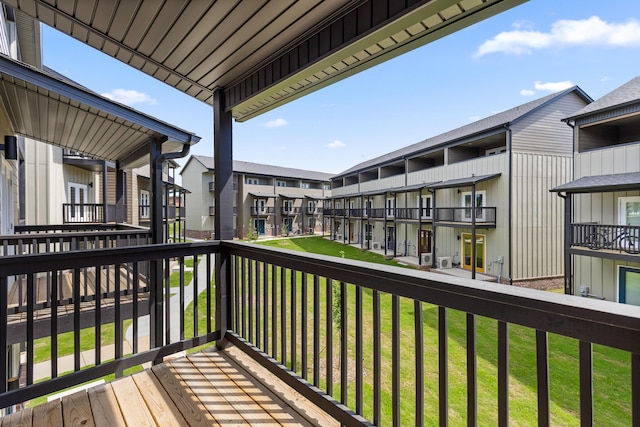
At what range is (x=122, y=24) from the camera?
7.00ft

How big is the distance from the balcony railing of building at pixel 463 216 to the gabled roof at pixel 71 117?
1087 cm

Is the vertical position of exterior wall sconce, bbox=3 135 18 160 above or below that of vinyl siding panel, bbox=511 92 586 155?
below

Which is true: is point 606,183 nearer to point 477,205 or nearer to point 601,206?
point 601,206

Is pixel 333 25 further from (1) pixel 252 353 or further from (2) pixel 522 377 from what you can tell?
(2) pixel 522 377

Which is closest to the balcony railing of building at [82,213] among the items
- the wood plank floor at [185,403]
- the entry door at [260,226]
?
the wood plank floor at [185,403]

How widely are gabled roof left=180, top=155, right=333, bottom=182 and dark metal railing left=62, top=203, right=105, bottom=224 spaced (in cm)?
1373

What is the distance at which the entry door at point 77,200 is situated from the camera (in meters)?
9.85

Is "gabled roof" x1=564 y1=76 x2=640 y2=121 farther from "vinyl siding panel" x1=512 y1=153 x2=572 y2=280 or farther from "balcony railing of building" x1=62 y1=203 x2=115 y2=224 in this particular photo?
"balcony railing of building" x1=62 y1=203 x2=115 y2=224

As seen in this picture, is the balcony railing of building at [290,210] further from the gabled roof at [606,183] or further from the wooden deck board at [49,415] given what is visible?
the wooden deck board at [49,415]

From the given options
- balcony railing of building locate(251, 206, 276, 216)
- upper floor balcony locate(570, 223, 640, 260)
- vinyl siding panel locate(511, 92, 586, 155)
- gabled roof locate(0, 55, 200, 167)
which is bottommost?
upper floor balcony locate(570, 223, 640, 260)

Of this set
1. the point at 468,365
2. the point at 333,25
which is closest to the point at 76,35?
the point at 333,25

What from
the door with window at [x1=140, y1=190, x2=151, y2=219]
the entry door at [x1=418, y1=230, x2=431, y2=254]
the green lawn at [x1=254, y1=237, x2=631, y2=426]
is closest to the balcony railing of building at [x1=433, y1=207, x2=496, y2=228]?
the entry door at [x1=418, y1=230, x2=431, y2=254]

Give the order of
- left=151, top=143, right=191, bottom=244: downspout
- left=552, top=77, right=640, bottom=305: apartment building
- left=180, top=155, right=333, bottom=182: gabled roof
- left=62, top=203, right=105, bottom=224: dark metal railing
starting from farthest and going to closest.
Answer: left=180, top=155, right=333, bottom=182: gabled roof → left=62, top=203, right=105, bottom=224: dark metal railing → left=552, top=77, right=640, bottom=305: apartment building → left=151, top=143, right=191, bottom=244: downspout

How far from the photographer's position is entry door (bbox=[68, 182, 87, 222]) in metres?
9.85
